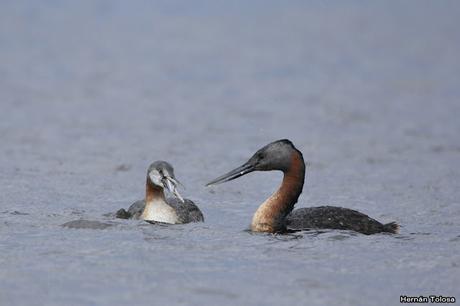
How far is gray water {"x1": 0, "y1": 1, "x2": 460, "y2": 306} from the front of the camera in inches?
458

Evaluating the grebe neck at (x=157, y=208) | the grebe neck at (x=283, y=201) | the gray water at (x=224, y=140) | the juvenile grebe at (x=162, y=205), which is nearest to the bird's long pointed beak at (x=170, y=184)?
the juvenile grebe at (x=162, y=205)

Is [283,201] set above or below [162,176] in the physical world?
below

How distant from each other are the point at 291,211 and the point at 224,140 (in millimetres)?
7248

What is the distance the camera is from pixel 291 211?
45.8 ft

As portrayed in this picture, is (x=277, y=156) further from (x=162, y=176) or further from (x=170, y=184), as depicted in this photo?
(x=162, y=176)

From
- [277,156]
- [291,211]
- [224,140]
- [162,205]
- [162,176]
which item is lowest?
[291,211]

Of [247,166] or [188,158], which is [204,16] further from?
[247,166]

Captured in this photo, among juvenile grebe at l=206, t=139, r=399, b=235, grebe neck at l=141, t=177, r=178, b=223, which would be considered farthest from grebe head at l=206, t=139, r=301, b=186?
grebe neck at l=141, t=177, r=178, b=223

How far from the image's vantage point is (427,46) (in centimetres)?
3278

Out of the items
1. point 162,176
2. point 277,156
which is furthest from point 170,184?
point 277,156

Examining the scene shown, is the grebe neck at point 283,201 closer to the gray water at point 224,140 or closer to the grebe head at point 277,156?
the grebe head at point 277,156

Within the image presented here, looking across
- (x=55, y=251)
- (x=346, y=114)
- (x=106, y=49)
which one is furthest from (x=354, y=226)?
(x=106, y=49)

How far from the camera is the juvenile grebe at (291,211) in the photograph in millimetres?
13500

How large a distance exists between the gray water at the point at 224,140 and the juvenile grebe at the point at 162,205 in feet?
0.83
